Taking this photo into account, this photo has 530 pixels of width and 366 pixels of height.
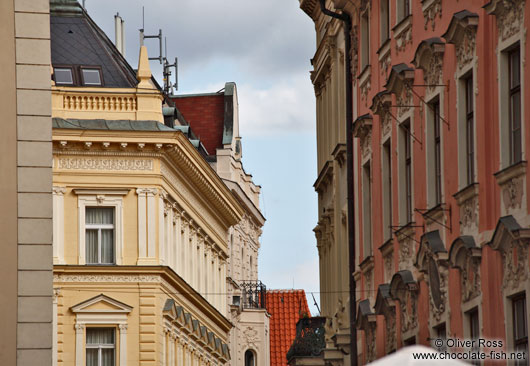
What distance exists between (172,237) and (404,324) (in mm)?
25708

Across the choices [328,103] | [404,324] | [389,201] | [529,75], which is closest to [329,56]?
[328,103]

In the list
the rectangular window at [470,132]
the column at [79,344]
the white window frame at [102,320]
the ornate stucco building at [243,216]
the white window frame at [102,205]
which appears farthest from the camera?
the ornate stucco building at [243,216]

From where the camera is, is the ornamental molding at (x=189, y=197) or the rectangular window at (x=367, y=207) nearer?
the rectangular window at (x=367, y=207)

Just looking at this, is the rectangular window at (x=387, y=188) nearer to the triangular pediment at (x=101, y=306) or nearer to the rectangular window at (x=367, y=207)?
the rectangular window at (x=367, y=207)

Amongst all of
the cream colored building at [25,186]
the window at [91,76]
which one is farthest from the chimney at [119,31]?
the cream colored building at [25,186]

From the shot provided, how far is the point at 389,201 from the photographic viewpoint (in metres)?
29.5

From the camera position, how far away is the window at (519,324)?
20.0 meters

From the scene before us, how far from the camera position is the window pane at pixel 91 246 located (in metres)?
49.5

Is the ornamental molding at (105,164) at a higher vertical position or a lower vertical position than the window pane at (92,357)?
higher

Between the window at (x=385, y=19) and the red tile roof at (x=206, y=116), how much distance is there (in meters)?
40.5

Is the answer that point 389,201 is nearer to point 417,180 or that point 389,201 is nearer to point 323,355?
point 417,180

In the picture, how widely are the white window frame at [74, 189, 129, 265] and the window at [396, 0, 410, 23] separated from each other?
22628mm

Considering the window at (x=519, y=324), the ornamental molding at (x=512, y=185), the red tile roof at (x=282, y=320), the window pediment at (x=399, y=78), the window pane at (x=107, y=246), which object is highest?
the red tile roof at (x=282, y=320)

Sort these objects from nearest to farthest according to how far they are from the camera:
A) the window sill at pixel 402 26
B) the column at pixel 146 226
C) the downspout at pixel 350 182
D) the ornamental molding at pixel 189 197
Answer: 1. the window sill at pixel 402 26
2. the downspout at pixel 350 182
3. the column at pixel 146 226
4. the ornamental molding at pixel 189 197
